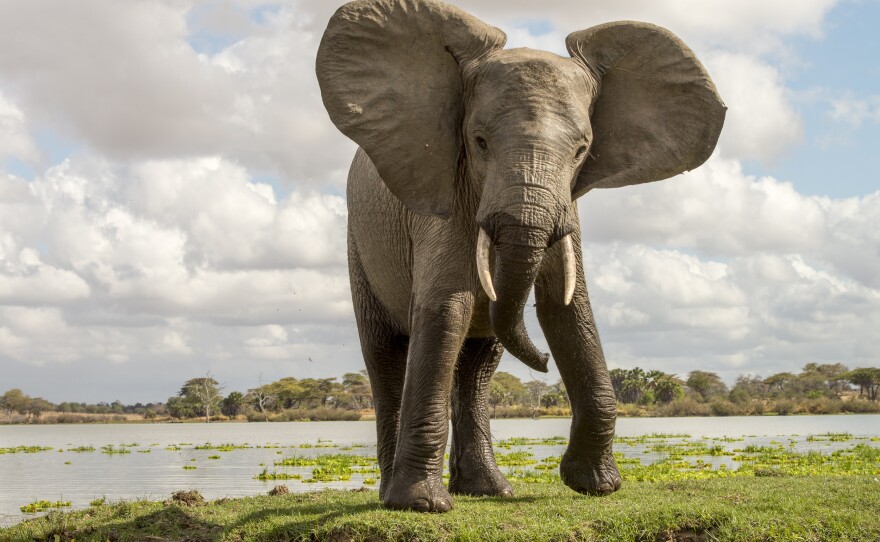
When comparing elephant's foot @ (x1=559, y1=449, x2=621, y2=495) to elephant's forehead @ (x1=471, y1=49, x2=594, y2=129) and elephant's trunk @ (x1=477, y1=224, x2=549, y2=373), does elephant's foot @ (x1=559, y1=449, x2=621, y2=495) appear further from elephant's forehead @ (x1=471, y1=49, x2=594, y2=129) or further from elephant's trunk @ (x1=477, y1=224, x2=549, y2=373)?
elephant's forehead @ (x1=471, y1=49, x2=594, y2=129)

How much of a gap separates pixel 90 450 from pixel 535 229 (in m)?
25.8

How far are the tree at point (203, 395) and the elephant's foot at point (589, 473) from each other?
229 ft

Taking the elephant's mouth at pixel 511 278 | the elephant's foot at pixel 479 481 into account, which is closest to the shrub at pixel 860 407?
the elephant's foot at pixel 479 481

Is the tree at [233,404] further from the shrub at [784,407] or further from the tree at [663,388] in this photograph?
the shrub at [784,407]

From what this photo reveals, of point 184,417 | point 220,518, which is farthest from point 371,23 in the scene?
point 184,417

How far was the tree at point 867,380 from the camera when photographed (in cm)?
7375

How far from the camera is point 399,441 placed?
7336 mm

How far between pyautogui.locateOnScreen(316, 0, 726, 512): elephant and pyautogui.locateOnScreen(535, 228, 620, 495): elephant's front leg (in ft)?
0.04

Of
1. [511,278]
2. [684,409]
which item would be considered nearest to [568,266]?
[511,278]

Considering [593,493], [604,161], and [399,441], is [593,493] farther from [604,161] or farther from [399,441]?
[604,161]

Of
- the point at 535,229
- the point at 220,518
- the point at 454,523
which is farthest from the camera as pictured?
the point at 220,518

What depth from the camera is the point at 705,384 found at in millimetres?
84312

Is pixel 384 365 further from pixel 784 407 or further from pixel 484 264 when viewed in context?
pixel 784 407

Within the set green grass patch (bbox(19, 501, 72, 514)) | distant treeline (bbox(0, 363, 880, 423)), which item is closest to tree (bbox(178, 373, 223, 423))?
distant treeline (bbox(0, 363, 880, 423))
